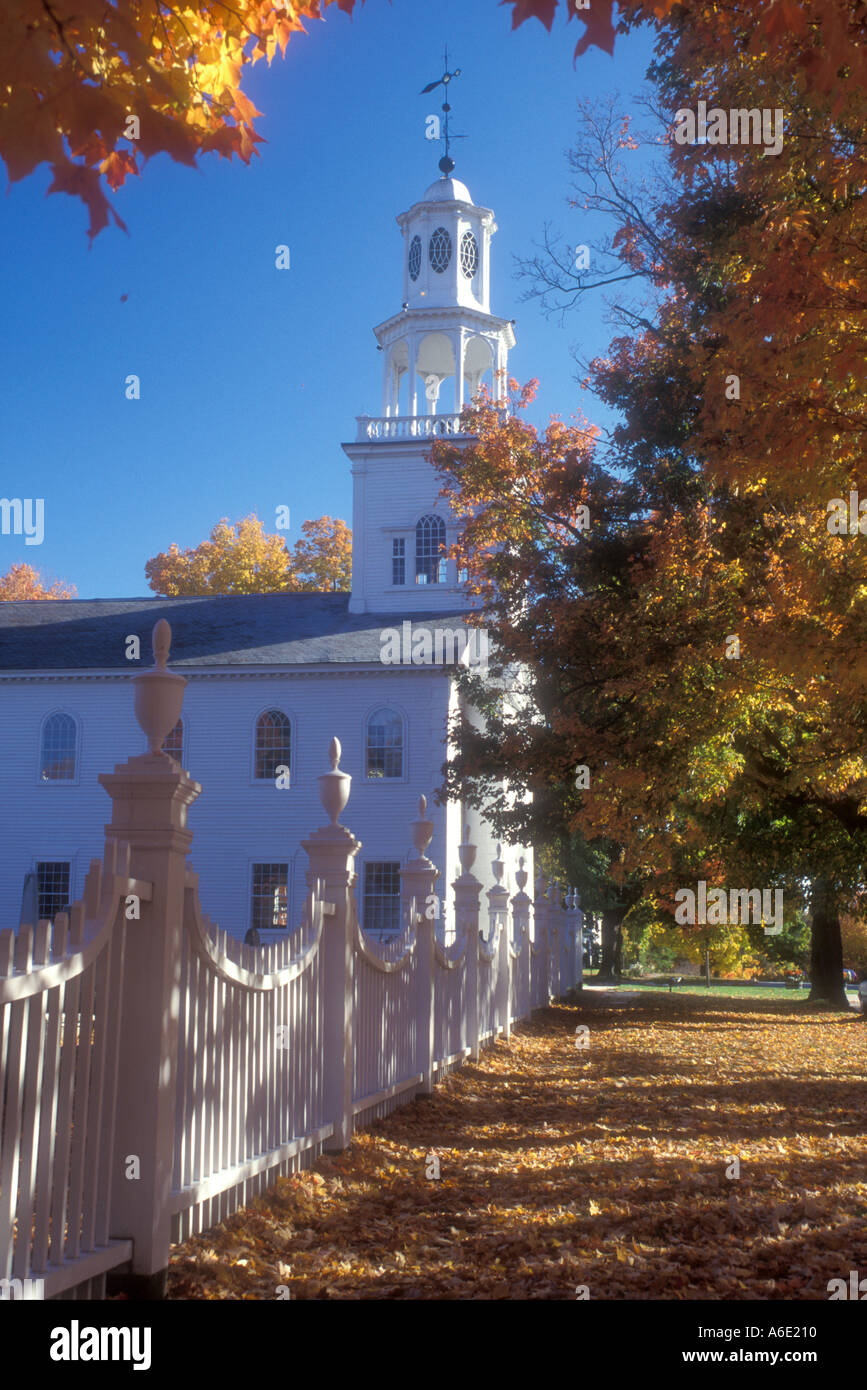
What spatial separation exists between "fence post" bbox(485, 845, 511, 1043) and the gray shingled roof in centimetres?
1300

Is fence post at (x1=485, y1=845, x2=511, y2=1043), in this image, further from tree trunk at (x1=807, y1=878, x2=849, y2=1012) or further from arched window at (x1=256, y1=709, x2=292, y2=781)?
tree trunk at (x1=807, y1=878, x2=849, y2=1012)

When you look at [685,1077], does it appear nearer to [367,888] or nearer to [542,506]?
[542,506]

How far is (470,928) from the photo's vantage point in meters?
13.0

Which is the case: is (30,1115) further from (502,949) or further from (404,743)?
(404,743)

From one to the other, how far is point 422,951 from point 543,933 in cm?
1351

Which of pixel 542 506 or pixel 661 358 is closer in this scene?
pixel 661 358

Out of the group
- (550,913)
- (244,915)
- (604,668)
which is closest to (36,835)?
(244,915)

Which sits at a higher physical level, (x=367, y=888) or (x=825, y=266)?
(x=825, y=266)

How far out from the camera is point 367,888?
93.4 ft

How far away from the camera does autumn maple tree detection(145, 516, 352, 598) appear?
47.9m

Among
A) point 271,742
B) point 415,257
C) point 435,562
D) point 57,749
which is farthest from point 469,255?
point 57,749

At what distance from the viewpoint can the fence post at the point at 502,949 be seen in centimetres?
1580

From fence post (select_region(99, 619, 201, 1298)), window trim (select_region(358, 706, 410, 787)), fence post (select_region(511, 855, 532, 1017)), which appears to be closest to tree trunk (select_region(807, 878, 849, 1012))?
window trim (select_region(358, 706, 410, 787))

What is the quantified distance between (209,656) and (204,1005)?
25.0m
